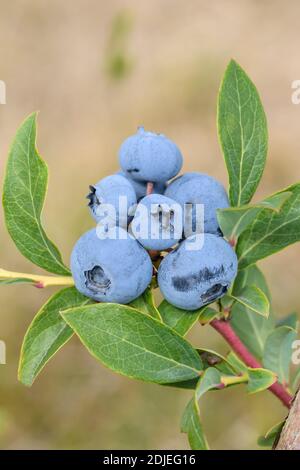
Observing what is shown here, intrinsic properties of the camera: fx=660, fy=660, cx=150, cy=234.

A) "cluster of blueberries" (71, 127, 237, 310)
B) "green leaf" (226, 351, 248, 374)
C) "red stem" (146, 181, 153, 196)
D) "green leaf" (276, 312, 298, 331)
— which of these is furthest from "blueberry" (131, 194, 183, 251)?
"green leaf" (276, 312, 298, 331)

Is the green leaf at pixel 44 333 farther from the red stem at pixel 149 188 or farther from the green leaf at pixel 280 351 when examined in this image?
the green leaf at pixel 280 351

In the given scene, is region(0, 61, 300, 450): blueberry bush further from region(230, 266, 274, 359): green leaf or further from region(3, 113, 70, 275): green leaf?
region(230, 266, 274, 359): green leaf

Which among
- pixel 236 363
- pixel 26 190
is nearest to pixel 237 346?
pixel 236 363

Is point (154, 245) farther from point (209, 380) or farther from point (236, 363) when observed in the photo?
point (236, 363)

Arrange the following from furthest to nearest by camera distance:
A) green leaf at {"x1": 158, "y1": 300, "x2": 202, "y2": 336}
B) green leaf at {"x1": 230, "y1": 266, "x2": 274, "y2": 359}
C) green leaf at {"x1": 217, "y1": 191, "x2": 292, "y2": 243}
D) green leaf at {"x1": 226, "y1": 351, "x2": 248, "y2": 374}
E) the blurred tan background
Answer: the blurred tan background → green leaf at {"x1": 230, "y1": 266, "x2": 274, "y2": 359} → green leaf at {"x1": 226, "y1": 351, "x2": 248, "y2": 374} → green leaf at {"x1": 158, "y1": 300, "x2": 202, "y2": 336} → green leaf at {"x1": 217, "y1": 191, "x2": 292, "y2": 243}
